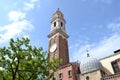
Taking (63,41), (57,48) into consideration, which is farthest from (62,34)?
(57,48)

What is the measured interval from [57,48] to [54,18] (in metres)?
10.4

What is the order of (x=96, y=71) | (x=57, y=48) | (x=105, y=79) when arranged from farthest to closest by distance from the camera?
(x=57, y=48) → (x=96, y=71) → (x=105, y=79)

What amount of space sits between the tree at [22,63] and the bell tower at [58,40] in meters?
20.4

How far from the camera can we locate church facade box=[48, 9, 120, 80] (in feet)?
95.9

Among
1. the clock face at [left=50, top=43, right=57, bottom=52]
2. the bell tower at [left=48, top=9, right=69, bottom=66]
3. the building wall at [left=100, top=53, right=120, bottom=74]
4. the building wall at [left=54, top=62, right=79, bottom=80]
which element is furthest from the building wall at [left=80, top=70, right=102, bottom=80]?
the clock face at [left=50, top=43, right=57, bottom=52]

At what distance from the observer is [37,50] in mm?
17250

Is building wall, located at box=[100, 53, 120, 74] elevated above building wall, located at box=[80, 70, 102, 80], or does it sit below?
above

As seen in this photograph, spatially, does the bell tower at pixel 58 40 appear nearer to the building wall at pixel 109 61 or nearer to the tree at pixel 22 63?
the building wall at pixel 109 61

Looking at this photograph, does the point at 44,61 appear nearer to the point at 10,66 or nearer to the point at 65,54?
the point at 10,66

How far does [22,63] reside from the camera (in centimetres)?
1630

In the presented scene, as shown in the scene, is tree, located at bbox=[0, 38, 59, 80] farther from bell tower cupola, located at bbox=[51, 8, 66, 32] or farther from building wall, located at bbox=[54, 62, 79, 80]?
bell tower cupola, located at bbox=[51, 8, 66, 32]

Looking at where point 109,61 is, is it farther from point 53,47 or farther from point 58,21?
point 58,21

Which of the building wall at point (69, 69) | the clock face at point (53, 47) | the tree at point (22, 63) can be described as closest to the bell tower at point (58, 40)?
the clock face at point (53, 47)

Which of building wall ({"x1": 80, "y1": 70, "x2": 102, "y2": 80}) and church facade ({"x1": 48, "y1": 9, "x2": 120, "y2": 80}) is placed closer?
building wall ({"x1": 80, "y1": 70, "x2": 102, "y2": 80})
